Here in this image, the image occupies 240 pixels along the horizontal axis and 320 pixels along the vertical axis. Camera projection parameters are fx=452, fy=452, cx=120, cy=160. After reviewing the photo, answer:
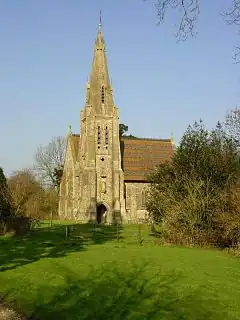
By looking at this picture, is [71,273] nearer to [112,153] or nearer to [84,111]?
[112,153]

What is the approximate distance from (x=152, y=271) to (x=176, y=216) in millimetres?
12416

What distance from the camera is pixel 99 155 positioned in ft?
194

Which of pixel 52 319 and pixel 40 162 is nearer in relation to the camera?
pixel 52 319

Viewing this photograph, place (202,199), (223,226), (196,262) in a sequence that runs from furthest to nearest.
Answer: (202,199)
(223,226)
(196,262)

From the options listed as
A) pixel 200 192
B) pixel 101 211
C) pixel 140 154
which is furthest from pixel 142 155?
pixel 200 192

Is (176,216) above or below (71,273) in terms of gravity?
above

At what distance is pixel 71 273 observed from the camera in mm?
14844

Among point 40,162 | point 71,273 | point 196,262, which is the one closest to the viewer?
point 71,273

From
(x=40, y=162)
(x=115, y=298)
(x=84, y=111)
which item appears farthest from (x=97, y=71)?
(x=115, y=298)

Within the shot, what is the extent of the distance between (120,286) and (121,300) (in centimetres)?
166

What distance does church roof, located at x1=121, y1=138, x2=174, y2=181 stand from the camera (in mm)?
61812

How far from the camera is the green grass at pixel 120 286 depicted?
10.0m

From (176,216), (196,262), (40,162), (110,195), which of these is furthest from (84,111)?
(196,262)

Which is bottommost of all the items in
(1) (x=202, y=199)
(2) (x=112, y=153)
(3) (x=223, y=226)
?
(3) (x=223, y=226)
